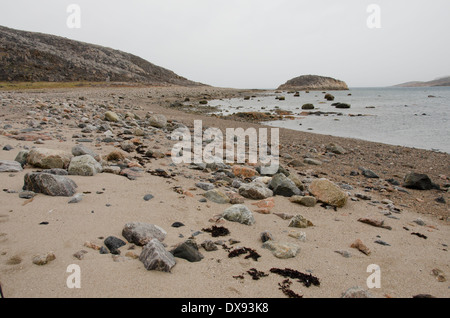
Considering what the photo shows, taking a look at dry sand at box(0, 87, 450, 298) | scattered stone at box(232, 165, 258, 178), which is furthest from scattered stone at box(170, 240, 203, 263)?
scattered stone at box(232, 165, 258, 178)

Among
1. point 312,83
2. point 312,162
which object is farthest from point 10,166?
point 312,83

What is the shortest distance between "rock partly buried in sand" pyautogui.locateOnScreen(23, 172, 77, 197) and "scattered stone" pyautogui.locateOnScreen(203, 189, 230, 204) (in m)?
2.06

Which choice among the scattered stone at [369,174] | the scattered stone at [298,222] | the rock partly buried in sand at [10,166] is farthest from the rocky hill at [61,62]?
the scattered stone at [298,222]

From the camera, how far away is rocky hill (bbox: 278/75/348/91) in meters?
108

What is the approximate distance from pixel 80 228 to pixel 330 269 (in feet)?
9.28

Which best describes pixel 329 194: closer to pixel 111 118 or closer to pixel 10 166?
pixel 10 166

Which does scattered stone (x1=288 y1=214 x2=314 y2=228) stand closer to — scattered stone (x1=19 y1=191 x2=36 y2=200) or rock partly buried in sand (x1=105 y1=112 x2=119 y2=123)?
scattered stone (x1=19 y1=191 x2=36 y2=200)

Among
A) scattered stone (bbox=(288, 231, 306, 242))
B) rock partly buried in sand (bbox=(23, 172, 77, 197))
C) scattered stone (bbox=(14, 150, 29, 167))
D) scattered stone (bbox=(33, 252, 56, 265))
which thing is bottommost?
scattered stone (bbox=(288, 231, 306, 242))

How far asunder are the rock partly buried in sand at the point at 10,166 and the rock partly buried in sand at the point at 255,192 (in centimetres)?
380

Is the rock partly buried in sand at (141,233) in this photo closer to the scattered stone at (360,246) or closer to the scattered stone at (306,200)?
the scattered stone at (360,246)

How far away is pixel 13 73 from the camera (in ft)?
121

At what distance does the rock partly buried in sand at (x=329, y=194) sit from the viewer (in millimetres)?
5172
